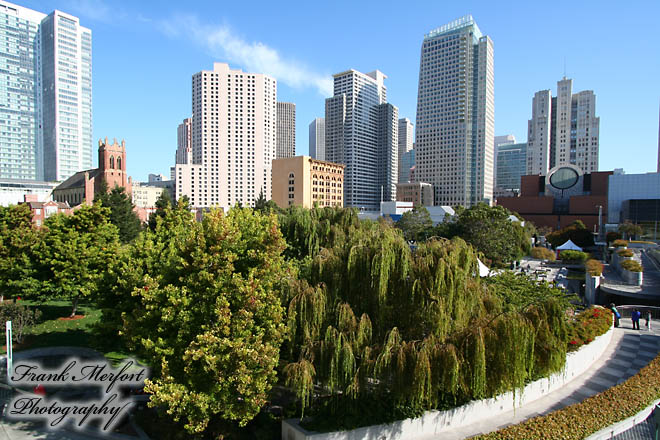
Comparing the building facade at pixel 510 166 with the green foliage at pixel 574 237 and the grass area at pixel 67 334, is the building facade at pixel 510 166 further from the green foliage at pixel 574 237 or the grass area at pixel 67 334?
the grass area at pixel 67 334

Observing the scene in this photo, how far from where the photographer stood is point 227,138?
115 metres

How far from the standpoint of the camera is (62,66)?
10225cm

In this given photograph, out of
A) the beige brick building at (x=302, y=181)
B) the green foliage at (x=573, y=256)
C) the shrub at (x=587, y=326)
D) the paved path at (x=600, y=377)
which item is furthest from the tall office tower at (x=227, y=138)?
the paved path at (x=600, y=377)

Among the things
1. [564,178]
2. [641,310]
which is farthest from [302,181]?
[641,310]

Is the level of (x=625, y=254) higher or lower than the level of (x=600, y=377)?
higher

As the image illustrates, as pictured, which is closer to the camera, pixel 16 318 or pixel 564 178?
pixel 16 318

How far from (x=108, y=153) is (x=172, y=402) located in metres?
69.5

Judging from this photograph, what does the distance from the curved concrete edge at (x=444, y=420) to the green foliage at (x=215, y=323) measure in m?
1.34

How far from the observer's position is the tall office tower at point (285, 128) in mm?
190250

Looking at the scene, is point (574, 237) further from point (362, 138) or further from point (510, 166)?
point (510, 166)

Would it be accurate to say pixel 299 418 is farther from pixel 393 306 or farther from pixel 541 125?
pixel 541 125

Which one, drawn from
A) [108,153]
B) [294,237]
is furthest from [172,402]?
[108,153]

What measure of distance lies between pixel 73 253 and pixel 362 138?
126335 millimetres

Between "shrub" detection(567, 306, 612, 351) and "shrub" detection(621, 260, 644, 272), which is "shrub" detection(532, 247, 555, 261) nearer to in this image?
"shrub" detection(621, 260, 644, 272)
